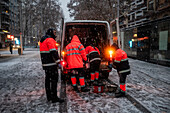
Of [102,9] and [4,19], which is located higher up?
[4,19]

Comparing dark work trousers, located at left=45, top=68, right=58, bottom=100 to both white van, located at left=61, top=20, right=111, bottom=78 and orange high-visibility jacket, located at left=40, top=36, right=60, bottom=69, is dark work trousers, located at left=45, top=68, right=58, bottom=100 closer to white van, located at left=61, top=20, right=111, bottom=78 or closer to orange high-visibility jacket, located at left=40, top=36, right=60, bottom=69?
orange high-visibility jacket, located at left=40, top=36, right=60, bottom=69

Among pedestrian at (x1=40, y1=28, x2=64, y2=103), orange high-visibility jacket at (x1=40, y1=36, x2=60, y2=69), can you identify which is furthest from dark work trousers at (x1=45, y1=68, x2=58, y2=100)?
orange high-visibility jacket at (x1=40, y1=36, x2=60, y2=69)

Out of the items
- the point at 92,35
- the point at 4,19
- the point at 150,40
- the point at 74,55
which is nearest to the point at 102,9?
the point at 150,40

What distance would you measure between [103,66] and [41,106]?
344cm

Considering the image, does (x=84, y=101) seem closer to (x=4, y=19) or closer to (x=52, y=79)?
(x=52, y=79)

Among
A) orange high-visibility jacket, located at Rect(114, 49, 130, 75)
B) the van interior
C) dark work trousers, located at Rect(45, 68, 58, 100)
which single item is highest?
the van interior

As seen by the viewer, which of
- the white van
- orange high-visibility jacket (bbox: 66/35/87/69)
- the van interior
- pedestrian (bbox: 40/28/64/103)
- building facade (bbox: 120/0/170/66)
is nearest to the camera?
pedestrian (bbox: 40/28/64/103)

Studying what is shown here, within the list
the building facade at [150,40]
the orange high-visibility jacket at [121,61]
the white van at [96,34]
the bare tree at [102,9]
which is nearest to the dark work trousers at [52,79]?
the orange high-visibility jacket at [121,61]

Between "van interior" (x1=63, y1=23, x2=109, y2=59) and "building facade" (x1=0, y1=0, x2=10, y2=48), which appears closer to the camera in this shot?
"van interior" (x1=63, y1=23, x2=109, y2=59)

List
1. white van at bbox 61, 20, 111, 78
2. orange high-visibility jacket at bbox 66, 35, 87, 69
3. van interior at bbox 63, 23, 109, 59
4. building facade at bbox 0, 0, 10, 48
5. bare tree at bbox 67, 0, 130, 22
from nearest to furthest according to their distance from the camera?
1. orange high-visibility jacket at bbox 66, 35, 87, 69
2. white van at bbox 61, 20, 111, 78
3. van interior at bbox 63, 23, 109, 59
4. bare tree at bbox 67, 0, 130, 22
5. building facade at bbox 0, 0, 10, 48

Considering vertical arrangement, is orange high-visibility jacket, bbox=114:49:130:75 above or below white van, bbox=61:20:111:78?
below

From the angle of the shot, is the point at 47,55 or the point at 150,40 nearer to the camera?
the point at 47,55

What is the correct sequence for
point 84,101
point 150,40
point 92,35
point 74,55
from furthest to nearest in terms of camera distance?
point 150,40, point 92,35, point 74,55, point 84,101

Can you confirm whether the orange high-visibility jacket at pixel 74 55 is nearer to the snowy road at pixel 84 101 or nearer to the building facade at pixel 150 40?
the snowy road at pixel 84 101
